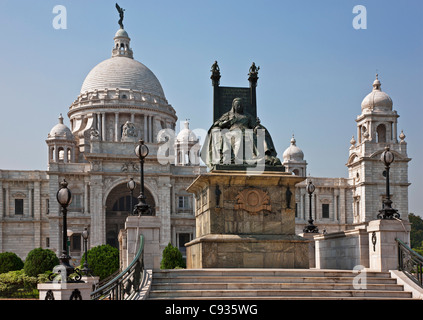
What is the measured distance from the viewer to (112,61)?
91438 millimetres

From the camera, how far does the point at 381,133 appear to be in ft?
242

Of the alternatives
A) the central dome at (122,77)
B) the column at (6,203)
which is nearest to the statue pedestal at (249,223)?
the column at (6,203)

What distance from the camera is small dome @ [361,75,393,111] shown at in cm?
7162

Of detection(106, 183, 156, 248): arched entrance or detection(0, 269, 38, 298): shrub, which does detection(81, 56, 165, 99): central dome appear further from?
detection(0, 269, 38, 298): shrub

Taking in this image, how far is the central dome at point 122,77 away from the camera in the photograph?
3494 inches

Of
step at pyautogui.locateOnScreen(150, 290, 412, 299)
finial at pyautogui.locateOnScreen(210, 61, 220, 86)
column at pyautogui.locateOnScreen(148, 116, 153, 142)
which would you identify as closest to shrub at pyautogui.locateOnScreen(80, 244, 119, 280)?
finial at pyautogui.locateOnScreen(210, 61, 220, 86)

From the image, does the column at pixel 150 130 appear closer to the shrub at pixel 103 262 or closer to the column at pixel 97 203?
the column at pixel 97 203

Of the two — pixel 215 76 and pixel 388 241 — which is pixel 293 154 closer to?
pixel 215 76

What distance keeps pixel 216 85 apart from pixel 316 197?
5890 cm

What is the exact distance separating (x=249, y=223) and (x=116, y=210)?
2278 inches

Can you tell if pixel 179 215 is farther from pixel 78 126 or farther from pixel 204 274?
pixel 204 274

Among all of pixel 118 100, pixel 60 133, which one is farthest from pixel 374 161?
pixel 60 133

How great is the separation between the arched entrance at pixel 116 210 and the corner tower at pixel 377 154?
24840 millimetres
